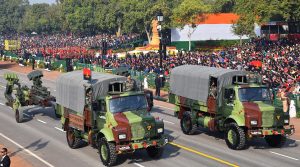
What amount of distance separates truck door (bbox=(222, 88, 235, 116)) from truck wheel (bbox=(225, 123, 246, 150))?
2.15 ft

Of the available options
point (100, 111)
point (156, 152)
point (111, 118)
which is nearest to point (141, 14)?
point (156, 152)

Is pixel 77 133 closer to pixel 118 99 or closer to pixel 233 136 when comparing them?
pixel 118 99

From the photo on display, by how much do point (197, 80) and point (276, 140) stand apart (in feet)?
14.8

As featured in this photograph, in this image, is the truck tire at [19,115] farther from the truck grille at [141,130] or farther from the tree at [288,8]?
the tree at [288,8]

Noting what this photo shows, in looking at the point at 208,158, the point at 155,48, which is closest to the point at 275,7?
the point at 155,48

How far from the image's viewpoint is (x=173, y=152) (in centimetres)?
2228

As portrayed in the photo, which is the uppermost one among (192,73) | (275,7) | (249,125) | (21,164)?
(275,7)

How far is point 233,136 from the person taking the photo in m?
22.2

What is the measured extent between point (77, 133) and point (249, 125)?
7.33 metres

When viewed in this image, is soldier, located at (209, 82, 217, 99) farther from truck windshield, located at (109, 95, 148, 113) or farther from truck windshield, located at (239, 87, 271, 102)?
truck windshield, located at (109, 95, 148, 113)

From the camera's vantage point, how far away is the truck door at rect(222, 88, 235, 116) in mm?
22328

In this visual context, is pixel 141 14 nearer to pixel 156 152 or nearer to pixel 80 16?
pixel 80 16

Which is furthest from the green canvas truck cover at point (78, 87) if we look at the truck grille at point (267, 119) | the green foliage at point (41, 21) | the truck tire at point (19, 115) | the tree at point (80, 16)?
the green foliage at point (41, 21)

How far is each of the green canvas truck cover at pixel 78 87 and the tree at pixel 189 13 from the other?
60.7 meters
